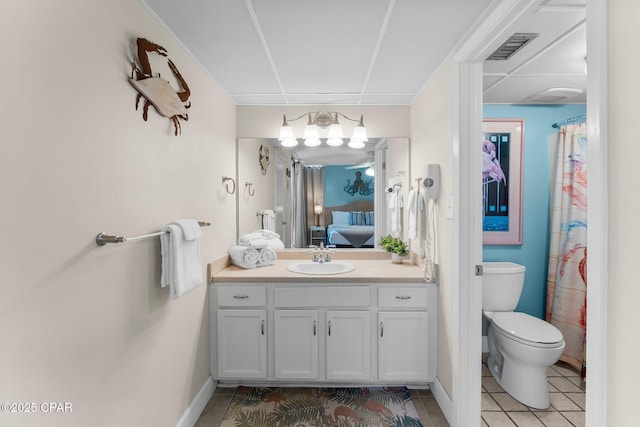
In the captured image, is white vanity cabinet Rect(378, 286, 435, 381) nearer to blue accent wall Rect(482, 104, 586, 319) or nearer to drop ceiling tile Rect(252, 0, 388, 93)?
blue accent wall Rect(482, 104, 586, 319)

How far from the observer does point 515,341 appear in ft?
7.04

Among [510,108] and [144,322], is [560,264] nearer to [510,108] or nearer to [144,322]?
[510,108]

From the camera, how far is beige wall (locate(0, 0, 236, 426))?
2.80 feet

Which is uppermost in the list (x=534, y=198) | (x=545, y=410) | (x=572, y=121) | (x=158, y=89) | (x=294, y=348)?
(x=572, y=121)

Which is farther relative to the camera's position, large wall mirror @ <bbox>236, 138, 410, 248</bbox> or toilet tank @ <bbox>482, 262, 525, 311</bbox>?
large wall mirror @ <bbox>236, 138, 410, 248</bbox>

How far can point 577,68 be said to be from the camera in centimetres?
205

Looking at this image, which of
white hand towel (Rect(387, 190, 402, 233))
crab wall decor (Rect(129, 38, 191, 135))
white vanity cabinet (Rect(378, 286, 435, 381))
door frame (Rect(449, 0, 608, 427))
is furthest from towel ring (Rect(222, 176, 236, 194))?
door frame (Rect(449, 0, 608, 427))

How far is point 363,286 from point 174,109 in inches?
60.8

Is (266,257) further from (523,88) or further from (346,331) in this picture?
(523,88)

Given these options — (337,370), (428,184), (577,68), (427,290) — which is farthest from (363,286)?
(577,68)

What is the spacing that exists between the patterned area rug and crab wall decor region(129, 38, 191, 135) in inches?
68.1

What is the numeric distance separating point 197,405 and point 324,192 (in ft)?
5.83

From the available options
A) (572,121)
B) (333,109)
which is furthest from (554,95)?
(333,109)

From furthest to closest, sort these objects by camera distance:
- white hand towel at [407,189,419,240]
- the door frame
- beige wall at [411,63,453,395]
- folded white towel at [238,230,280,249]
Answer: folded white towel at [238,230,280,249] → white hand towel at [407,189,419,240] → beige wall at [411,63,453,395] → the door frame
